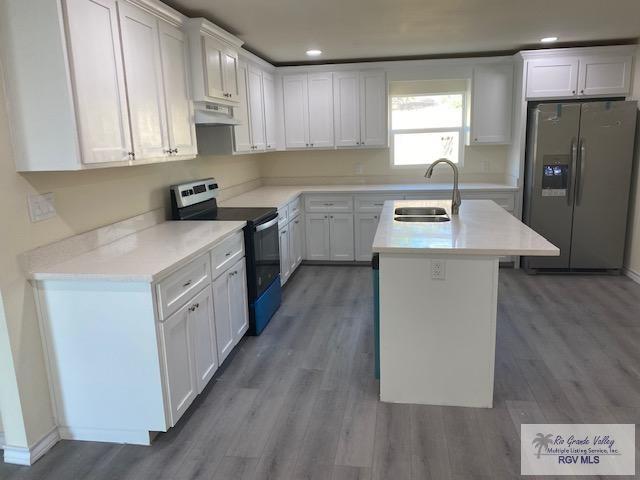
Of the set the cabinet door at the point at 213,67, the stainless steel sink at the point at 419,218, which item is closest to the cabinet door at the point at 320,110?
the cabinet door at the point at 213,67

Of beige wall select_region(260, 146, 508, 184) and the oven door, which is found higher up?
beige wall select_region(260, 146, 508, 184)

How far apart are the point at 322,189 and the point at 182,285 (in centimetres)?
317

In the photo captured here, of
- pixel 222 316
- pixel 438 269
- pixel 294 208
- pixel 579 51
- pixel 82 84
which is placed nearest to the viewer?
pixel 82 84

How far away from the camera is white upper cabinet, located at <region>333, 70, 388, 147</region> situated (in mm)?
5284

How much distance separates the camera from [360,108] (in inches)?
211

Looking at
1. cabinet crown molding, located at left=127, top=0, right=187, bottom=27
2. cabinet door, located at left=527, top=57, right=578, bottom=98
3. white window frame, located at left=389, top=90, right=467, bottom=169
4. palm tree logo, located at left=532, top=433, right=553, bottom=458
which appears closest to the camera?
palm tree logo, located at left=532, top=433, right=553, bottom=458

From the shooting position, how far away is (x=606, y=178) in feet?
15.2

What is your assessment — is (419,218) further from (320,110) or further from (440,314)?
(320,110)

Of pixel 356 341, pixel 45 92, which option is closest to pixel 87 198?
pixel 45 92

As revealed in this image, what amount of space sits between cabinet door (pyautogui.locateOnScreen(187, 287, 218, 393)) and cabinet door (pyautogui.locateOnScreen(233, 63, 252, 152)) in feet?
5.98

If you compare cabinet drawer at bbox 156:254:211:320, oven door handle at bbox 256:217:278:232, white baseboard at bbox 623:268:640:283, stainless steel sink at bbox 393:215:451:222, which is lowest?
white baseboard at bbox 623:268:640:283

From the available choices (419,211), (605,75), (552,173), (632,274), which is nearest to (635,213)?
(632,274)

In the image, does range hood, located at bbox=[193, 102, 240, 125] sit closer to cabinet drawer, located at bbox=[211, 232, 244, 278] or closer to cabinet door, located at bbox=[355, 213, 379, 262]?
Answer: cabinet drawer, located at bbox=[211, 232, 244, 278]

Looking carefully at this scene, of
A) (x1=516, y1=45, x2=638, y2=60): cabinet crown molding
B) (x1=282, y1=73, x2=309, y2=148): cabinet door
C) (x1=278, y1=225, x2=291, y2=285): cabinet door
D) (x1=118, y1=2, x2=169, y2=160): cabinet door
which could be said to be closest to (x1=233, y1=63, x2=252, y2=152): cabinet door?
(x1=278, y1=225, x2=291, y2=285): cabinet door
